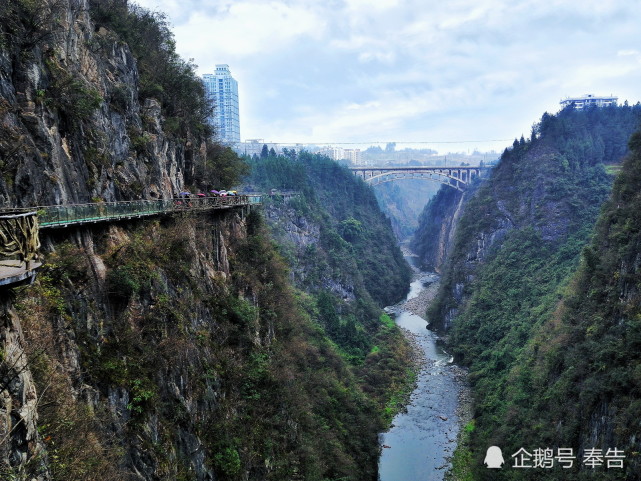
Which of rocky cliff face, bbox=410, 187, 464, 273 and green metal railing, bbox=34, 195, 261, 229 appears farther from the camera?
rocky cliff face, bbox=410, 187, 464, 273

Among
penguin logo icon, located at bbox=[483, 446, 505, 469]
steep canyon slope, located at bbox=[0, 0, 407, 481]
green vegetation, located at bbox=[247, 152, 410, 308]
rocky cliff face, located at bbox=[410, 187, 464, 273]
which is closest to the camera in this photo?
steep canyon slope, located at bbox=[0, 0, 407, 481]

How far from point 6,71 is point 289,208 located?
50284 millimetres

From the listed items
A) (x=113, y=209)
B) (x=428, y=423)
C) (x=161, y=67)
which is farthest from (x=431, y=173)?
(x=113, y=209)

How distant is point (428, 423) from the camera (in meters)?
35.5

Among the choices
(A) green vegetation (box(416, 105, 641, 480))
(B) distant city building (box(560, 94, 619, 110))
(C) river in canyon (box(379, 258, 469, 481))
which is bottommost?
(C) river in canyon (box(379, 258, 469, 481))

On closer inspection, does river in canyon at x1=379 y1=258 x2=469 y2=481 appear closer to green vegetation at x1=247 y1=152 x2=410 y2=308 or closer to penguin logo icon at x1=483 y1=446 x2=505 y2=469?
penguin logo icon at x1=483 y1=446 x2=505 y2=469

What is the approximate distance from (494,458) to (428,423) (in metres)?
8.26

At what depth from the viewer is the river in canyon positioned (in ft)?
99.5

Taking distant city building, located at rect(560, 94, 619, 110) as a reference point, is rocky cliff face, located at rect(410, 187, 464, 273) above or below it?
below

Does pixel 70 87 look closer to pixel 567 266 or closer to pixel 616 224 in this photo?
pixel 616 224

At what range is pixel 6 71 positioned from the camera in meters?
13.2

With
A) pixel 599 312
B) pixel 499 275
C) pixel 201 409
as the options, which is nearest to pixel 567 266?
pixel 499 275

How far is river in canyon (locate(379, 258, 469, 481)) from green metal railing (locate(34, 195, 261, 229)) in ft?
65.4

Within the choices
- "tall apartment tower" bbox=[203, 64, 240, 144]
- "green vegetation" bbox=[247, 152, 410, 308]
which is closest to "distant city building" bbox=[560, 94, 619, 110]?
"green vegetation" bbox=[247, 152, 410, 308]
